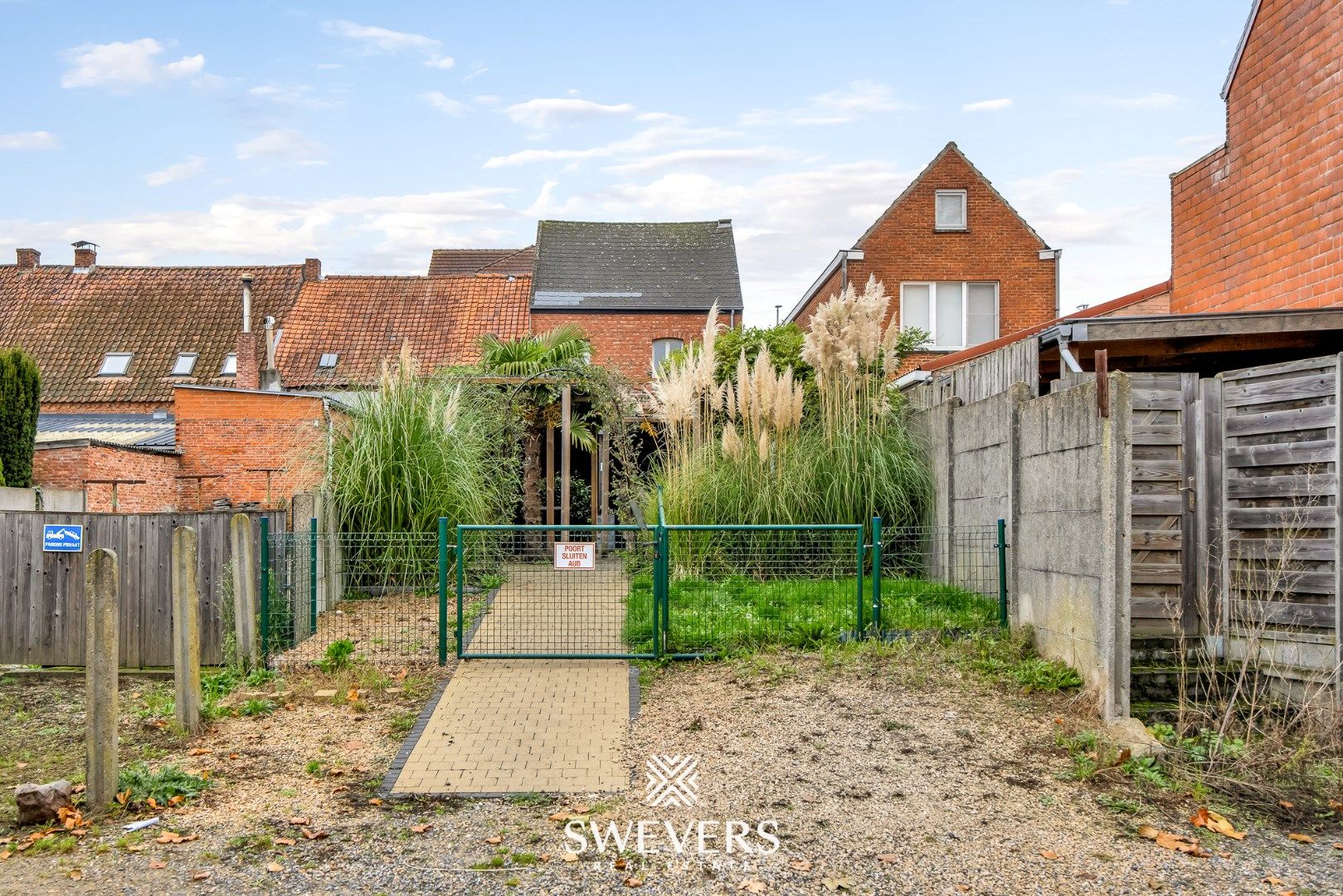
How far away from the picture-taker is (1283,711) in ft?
21.3

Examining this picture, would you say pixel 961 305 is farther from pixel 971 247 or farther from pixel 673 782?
pixel 673 782

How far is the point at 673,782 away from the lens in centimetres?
581

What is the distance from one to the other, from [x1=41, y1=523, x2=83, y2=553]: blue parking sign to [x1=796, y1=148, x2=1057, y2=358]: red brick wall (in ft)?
55.5

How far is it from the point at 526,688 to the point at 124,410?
2509cm

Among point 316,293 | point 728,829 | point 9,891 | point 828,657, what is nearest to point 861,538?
point 828,657

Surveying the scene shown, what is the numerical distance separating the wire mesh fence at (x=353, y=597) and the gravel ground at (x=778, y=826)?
1.80 meters

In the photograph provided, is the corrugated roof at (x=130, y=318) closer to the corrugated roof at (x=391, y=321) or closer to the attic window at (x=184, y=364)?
the attic window at (x=184, y=364)

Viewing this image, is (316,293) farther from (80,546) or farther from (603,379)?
(80,546)

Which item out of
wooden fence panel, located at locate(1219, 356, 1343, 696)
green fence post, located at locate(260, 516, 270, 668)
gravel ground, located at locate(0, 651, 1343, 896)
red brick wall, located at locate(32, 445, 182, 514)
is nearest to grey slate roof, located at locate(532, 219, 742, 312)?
red brick wall, located at locate(32, 445, 182, 514)

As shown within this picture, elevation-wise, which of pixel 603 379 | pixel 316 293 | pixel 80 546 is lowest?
pixel 80 546

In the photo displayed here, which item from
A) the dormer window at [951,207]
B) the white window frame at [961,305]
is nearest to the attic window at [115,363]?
the white window frame at [961,305]

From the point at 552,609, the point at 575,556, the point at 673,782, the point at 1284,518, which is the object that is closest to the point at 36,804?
the point at 673,782

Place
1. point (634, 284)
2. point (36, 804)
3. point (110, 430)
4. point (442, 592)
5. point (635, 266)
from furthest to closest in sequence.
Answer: point (635, 266) → point (634, 284) → point (110, 430) → point (442, 592) → point (36, 804)

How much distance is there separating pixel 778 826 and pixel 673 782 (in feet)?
2.65
